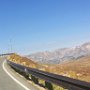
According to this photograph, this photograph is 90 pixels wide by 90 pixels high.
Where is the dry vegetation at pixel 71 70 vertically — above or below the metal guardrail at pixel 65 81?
above

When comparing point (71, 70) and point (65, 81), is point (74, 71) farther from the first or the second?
point (65, 81)

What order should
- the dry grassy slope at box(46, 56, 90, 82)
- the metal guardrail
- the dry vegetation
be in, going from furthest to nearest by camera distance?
the dry vegetation → the dry grassy slope at box(46, 56, 90, 82) → the metal guardrail

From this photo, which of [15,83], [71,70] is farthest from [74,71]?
[15,83]

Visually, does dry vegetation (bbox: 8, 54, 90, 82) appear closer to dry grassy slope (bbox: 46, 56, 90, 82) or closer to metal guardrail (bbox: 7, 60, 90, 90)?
dry grassy slope (bbox: 46, 56, 90, 82)

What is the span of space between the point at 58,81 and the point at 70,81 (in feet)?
5.32

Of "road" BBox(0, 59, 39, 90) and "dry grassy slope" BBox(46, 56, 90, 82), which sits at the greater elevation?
"dry grassy slope" BBox(46, 56, 90, 82)

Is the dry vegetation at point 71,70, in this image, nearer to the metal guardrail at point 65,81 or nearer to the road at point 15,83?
the road at point 15,83

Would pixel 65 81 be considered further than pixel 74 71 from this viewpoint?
No

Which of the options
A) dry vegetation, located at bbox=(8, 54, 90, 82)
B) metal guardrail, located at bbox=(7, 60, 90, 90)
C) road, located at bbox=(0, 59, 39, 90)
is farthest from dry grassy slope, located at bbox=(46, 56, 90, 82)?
metal guardrail, located at bbox=(7, 60, 90, 90)

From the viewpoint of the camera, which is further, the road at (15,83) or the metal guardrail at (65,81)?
the road at (15,83)

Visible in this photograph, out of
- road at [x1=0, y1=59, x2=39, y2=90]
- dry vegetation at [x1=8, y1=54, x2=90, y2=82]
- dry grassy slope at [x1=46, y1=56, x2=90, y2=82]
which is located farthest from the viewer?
dry vegetation at [x1=8, y1=54, x2=90, y2=82]

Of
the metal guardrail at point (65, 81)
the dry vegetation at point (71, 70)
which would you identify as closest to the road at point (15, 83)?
the metal guardrail at point (65, 81)

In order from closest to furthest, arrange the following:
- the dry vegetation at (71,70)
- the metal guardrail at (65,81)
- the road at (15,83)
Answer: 1. the metal guardrail at (65,81)
2. the road at (15,83)
3. the dry vegetation at (71,70)

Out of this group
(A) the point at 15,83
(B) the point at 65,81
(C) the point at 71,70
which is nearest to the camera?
(B) the point at 65,81
